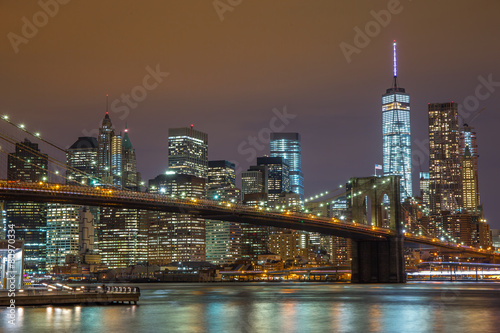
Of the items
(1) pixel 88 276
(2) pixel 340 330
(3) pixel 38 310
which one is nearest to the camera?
(2) pixel 340 330

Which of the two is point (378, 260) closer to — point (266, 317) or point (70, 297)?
point (70, 297)

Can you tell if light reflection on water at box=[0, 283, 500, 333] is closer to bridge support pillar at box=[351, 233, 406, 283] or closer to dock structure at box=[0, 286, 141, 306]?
dock structure at box=[0, 286, 141, 306]

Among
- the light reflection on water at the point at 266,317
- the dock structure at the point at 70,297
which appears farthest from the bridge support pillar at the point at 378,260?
the dock structure at the point at 70,297

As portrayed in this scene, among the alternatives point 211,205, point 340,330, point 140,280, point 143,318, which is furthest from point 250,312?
point 140,280

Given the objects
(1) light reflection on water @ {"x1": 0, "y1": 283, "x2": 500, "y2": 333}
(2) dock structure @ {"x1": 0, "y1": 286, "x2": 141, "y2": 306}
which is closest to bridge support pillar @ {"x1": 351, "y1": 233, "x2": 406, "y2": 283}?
(1) light reflection on water @ {"x1": 0, "y1": 283, "x2": 500, "y2": 333}

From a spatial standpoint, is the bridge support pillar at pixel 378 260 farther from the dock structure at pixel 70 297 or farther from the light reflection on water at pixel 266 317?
the dock structure at pixel 70 297

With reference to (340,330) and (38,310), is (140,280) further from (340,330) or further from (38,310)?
(340,330)
